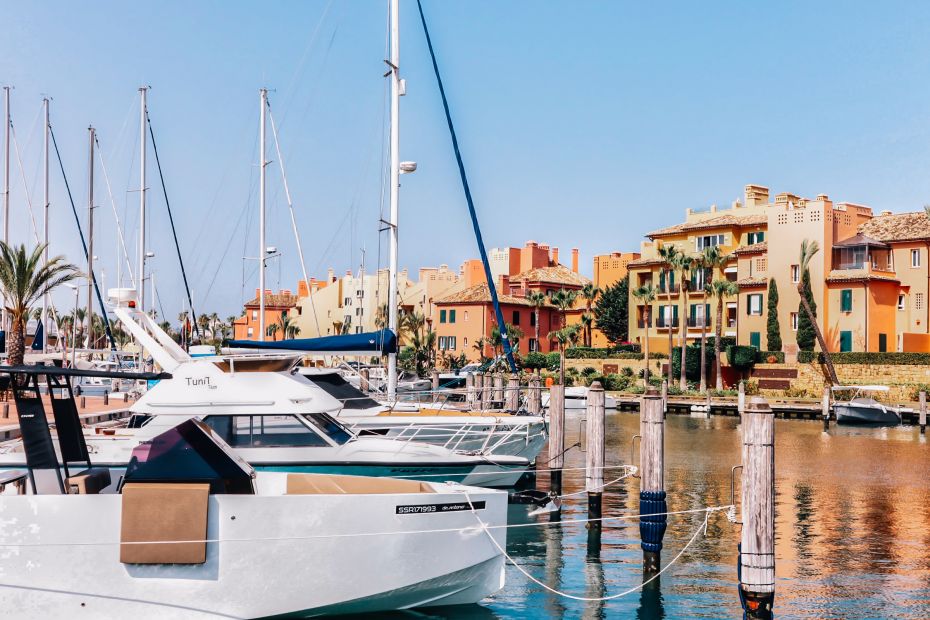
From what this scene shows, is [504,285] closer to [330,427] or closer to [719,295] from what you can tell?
[719,295]

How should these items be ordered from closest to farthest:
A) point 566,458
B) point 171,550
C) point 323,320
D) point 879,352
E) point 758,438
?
point 171,550 < point 758,438 < point 566,458 < point 879,352 < point 323,320

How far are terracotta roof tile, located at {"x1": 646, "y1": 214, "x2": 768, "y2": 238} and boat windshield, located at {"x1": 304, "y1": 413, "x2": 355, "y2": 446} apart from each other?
6100 centimetres

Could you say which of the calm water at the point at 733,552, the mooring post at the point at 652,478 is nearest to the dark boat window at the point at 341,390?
the calm water at the point at 733,552

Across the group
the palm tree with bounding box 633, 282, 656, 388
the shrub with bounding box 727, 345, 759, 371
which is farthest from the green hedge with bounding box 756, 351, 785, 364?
the palm tree with bounding box 633, 282, 656, 388

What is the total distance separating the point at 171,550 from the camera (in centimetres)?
Answer: 1077

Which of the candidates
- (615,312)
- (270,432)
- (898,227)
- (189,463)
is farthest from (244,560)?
(615,312)

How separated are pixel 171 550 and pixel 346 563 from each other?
1.86m

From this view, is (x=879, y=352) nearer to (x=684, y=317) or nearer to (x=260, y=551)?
(x=684, y=317)

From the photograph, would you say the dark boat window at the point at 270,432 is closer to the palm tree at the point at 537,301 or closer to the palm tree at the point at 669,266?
the palm tree at the point at 669,266

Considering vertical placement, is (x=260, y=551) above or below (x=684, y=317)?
below

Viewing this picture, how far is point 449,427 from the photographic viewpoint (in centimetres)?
2273

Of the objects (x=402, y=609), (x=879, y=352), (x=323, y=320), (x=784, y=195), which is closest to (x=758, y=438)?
(x=402, y=609)

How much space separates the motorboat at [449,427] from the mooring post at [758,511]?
982 centimetres

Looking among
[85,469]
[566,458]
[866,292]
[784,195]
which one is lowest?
[566,458]
